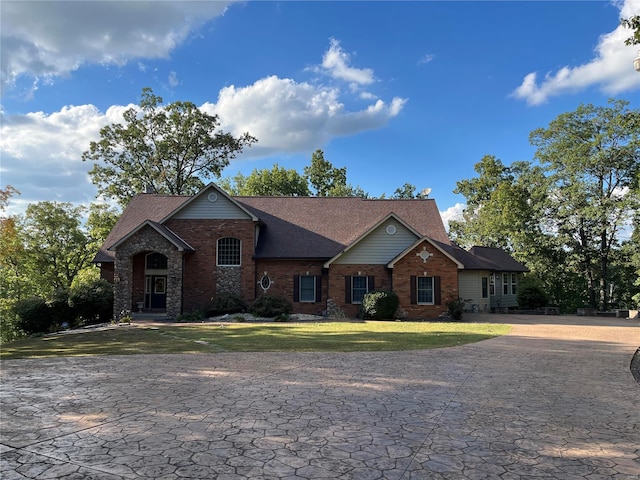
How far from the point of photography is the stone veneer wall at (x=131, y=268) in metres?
22.7

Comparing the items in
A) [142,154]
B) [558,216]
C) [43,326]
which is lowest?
[43,326]

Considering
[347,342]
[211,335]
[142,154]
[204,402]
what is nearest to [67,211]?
[142,154]

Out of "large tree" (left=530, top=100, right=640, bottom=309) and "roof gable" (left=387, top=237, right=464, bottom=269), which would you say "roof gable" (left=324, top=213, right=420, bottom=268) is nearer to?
"roof gable" (left=387, top=237, right=464, bottom=269)

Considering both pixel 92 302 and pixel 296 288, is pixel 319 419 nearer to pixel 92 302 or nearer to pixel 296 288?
pixel 296 288

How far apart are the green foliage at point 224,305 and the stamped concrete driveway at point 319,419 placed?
12727 millimetres

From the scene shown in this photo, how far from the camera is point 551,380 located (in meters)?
8.68

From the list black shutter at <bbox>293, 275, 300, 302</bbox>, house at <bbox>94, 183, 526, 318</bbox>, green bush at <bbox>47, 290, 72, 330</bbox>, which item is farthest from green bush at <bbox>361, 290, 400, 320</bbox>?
green bush at <bbox>47, 290, 72, 330</bbox>

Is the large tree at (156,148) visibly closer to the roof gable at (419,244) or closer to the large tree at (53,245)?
the large tree at (53,245)

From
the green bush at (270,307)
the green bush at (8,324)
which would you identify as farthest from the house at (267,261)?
the green bush at (8,324)

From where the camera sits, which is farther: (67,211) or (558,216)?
(67,211)

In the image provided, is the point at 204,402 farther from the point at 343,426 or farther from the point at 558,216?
the point at 558,216

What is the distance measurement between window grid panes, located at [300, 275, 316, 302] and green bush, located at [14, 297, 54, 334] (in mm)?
12428

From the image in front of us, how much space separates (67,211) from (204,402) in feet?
128

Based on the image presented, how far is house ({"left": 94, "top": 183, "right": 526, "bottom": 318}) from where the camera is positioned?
76.2ft
